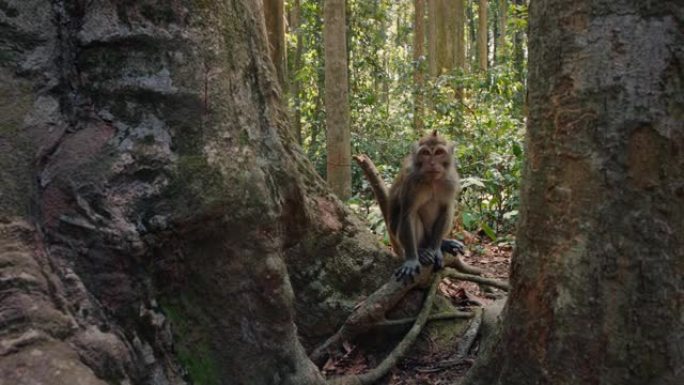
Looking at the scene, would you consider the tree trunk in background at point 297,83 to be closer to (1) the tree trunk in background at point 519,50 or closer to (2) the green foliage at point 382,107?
(2) the green foliage at point 382,107

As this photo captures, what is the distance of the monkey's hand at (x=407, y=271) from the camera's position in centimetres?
453

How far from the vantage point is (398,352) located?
4184mm

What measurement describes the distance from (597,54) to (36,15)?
2093 mm

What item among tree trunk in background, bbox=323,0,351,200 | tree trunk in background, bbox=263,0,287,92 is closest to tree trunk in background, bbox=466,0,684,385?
tree trunk in background, bbox=323,0,351,200

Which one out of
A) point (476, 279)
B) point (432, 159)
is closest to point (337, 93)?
point (432, 159)

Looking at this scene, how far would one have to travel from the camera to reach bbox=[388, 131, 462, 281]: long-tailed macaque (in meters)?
5.61

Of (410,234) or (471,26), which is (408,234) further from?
(471,26)

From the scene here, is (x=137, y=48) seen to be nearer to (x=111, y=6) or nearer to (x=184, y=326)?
(x=111, y=6)

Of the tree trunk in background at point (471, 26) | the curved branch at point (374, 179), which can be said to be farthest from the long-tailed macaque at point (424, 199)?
the tree trunk in background at point (471, 26)

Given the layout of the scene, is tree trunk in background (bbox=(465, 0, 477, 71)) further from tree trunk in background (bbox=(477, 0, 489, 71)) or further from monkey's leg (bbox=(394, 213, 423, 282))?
monkey's leg (bbox=(394, 213, 423, 282))

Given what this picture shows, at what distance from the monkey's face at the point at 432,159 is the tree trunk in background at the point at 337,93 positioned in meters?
2.52

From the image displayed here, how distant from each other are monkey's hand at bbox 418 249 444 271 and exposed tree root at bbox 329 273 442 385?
5.5 inches

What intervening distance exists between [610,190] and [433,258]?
113 inches

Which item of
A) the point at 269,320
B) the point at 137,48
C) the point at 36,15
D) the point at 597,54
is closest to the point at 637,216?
the point at 597,54
